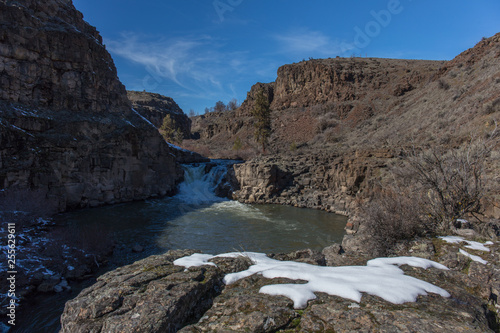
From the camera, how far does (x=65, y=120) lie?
19.9m

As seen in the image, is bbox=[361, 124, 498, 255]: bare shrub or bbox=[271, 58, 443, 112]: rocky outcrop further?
bbox=[271, 58, 443, 112]: rocky outcrop

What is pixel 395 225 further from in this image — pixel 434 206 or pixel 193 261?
pixel 193 261

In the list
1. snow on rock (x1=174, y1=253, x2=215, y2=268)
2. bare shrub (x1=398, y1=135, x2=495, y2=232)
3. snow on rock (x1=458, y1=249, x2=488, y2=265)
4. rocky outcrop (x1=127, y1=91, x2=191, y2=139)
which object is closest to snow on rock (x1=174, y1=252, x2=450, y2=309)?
snow on rock (x1=174, y1=253, x2=215, y2=268)

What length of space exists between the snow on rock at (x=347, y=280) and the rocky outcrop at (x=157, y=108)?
75665 mm

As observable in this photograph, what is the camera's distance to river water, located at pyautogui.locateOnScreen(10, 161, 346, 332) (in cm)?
795

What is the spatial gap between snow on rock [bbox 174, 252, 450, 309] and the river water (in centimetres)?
468

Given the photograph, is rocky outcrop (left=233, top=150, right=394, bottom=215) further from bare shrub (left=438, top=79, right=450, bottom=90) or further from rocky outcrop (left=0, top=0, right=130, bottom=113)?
bare shrub (left=438, top=79, right=450, bottom=90)

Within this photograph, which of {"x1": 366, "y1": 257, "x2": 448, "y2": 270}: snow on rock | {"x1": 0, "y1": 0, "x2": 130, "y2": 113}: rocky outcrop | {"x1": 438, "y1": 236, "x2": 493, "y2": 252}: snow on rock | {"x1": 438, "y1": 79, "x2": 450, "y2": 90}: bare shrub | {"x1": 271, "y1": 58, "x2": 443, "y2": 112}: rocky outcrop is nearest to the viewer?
{"x1": 366, "y1": 257, "x2": 448, "y2": 270}: snow on rock

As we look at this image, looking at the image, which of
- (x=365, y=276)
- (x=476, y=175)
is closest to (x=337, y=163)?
(x=476, y=175)

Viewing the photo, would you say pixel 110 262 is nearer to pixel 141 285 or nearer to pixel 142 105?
pixel 141 285

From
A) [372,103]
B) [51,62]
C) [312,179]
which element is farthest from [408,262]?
[372,103]

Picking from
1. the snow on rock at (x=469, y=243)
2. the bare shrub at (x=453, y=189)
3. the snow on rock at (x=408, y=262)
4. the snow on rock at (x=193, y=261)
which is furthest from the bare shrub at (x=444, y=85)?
the snow on rock at (x=193, y=261)

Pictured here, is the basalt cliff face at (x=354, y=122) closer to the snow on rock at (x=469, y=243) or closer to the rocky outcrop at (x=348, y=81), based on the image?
the rocky outcrop at (x=348, y=81)

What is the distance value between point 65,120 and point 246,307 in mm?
22846
